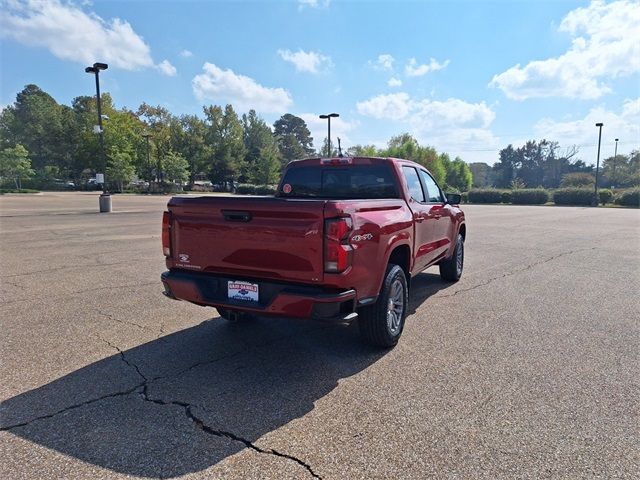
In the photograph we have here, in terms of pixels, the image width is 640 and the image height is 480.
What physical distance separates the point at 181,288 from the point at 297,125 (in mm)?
132047

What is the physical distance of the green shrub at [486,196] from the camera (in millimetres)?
47156

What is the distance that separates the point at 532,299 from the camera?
6.13 m

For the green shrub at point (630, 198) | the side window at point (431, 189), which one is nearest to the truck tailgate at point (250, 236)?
the side window at point (431, 189)

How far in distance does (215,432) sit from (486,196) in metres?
49.4

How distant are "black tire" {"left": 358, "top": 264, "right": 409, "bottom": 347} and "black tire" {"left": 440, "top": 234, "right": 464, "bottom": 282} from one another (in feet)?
9.54

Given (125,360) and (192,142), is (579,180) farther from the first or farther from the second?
(125,360)

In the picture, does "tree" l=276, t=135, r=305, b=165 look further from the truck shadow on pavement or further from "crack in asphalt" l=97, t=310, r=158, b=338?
the truck shadow on pavement

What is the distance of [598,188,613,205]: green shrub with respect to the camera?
40597 mm

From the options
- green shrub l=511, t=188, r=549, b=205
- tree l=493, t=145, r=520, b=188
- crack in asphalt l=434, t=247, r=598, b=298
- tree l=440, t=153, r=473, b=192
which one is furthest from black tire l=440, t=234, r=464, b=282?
tree l=493, t=145, r=520, b=188

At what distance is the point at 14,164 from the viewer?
53844mm

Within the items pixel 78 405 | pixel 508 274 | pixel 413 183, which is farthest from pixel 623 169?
pixel 78 405

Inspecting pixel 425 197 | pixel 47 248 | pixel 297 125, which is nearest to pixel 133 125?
pixel 47 248

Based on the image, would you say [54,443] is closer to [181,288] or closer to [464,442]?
[181,288]

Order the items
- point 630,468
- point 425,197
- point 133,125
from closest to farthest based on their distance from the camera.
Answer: point 630,468, point 425,197, point 133,125
